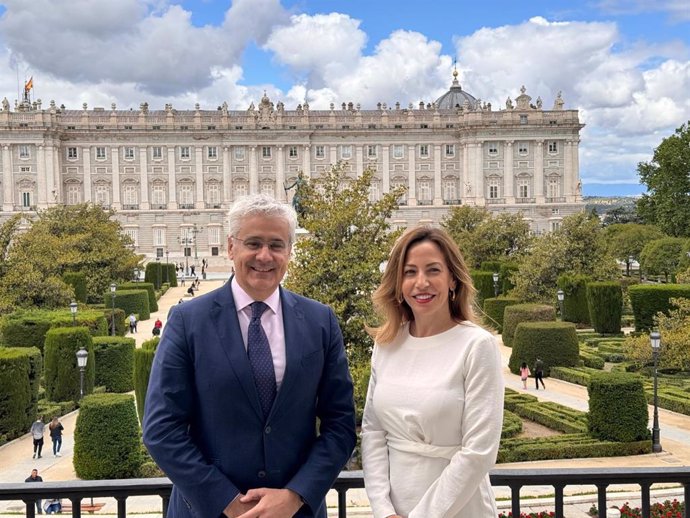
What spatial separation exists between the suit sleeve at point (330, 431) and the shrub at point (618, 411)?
11.5 m

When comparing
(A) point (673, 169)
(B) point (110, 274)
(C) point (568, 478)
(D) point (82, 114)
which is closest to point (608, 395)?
(C) point (568, 478)

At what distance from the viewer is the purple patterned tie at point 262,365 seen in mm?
3133

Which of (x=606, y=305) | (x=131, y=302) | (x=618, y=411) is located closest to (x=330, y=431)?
(x=618, y=411)

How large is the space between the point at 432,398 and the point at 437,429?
0.13 metres

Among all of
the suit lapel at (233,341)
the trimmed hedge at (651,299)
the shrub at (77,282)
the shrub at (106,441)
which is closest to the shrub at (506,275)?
the trimmed hedge at (651,299)

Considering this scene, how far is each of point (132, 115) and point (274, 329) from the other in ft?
225

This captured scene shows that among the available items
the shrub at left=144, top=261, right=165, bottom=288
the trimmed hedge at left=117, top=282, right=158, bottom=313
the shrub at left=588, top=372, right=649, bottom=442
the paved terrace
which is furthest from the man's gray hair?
the shrub at left=144, top=261, right=165, bottom=288

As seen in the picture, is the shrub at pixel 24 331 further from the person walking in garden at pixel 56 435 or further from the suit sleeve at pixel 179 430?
the suit sleeve at pixel 179 430

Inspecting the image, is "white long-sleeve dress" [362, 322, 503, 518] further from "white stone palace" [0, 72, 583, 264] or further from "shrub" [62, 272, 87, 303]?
"white stone palace" [0, 72, 583, 264]

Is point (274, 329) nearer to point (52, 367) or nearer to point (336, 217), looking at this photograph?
point (336, 217)

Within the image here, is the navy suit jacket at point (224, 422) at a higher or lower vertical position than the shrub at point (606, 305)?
higher

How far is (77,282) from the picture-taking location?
3216 cm

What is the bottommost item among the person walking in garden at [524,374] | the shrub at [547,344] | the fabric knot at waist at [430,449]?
the person walking in garden at [524,374]

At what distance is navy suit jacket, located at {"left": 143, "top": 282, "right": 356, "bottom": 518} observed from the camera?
302cm
